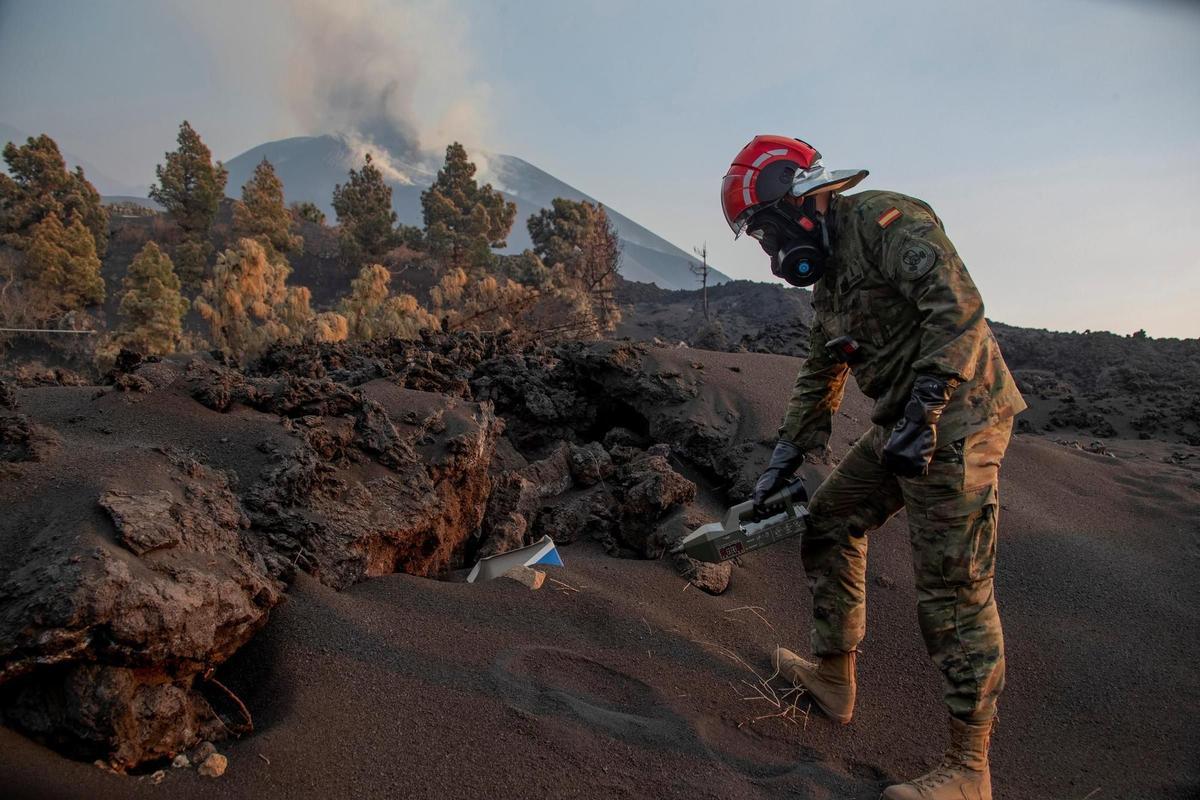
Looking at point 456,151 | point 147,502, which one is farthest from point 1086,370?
point 456,151

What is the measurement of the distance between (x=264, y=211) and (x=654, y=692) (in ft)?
103

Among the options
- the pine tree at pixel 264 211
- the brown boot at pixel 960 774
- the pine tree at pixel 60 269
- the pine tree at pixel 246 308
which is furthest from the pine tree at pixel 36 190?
the brown boot at pixel 960 774

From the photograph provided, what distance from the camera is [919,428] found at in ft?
6.77

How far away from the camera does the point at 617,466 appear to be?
4.57 m

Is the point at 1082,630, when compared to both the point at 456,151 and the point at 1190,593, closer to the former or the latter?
the point at 1190,593

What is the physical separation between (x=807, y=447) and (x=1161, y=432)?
912cm

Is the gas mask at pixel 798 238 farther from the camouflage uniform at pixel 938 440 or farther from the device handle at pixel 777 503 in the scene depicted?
the device handle at pixel 777 503

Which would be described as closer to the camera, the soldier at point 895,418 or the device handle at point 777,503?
the soldier at point 895,418

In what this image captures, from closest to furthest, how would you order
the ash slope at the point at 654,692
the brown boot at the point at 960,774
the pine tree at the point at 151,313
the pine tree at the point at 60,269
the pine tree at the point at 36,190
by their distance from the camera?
the ash slope at the point at 654,692, the brown boot at the point at 960,774, the pine tree at the point at 151,313, the pine tree at the point at 60,269, the pine tree at the point at 36,190

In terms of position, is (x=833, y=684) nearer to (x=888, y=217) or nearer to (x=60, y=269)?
(x=888, y=217)

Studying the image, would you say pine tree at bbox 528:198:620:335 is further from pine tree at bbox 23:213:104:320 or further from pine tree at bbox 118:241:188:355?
pine tree at bbox 23:213:104:320

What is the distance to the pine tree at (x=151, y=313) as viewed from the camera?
43.1 feet

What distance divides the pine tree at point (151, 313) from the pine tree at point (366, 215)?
17.8 meters

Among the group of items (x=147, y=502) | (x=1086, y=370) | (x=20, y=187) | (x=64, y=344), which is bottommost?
(x=64, y=344)
